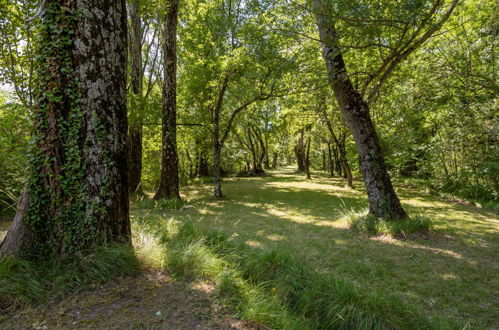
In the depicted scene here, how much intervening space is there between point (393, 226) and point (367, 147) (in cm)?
198

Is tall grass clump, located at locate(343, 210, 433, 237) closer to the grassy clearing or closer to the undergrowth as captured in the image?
the grassy clearing

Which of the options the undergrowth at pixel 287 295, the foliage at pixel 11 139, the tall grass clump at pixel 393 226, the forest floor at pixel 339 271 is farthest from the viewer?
the foliage at pixel 11 139

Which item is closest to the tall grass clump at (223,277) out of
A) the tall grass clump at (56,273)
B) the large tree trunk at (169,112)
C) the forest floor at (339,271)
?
the forest floor at (339,271)

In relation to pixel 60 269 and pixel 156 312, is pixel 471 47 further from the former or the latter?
pixel 60 269

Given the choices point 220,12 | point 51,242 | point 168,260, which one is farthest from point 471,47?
point 51,242

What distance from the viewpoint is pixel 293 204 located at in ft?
35.0

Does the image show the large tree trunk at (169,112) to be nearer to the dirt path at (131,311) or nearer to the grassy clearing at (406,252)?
the grassy clearing at (406,252)

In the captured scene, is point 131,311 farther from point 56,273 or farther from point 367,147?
point 367,147

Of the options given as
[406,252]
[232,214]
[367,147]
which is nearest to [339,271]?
[406,252]

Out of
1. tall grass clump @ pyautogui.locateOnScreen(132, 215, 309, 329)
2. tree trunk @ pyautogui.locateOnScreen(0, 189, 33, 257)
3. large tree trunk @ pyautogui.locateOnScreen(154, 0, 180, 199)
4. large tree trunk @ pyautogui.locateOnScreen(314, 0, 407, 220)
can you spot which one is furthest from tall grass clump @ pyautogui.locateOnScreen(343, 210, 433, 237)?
large tree trunk @ pyautogui.locateOnScreen(154, 0, 180, 199)

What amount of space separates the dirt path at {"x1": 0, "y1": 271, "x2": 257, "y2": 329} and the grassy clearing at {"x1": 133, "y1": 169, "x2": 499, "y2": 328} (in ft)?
5.94

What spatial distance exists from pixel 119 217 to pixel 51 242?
0.67 meters

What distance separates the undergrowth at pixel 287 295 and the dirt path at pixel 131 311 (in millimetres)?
234

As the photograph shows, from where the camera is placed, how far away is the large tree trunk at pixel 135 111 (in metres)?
9.87
